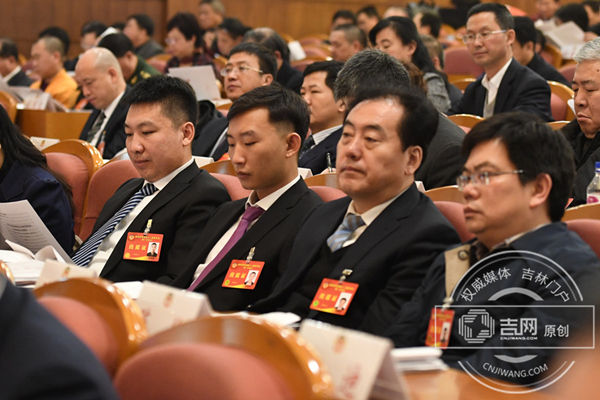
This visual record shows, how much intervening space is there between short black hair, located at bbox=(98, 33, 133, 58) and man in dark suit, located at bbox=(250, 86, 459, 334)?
448 cm

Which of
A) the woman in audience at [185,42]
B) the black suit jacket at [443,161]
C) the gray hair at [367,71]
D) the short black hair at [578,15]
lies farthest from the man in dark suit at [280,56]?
the short black hair at [578,15]

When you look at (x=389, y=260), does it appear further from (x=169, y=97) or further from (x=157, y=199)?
(x=169, y=97)

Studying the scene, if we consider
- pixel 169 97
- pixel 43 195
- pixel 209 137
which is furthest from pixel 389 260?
pixel 209 137

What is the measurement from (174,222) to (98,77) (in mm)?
2752

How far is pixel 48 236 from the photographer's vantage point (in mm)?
2662

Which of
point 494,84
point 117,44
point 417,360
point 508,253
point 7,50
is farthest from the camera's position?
point 7,50

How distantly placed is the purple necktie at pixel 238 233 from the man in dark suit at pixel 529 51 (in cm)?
336

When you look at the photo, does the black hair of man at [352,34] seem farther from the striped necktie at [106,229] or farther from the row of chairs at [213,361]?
the row of chairs at [213,361]

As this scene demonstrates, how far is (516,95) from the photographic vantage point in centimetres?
420

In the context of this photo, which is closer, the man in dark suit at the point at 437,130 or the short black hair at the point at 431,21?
the man in dark suit at the point at 437,130

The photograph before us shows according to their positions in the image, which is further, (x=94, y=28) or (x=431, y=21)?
(x=94, y=28)

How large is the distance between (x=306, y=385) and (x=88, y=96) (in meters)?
4.40

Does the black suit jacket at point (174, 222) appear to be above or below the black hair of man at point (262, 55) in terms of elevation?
below

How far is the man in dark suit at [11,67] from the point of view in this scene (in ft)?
25.0
